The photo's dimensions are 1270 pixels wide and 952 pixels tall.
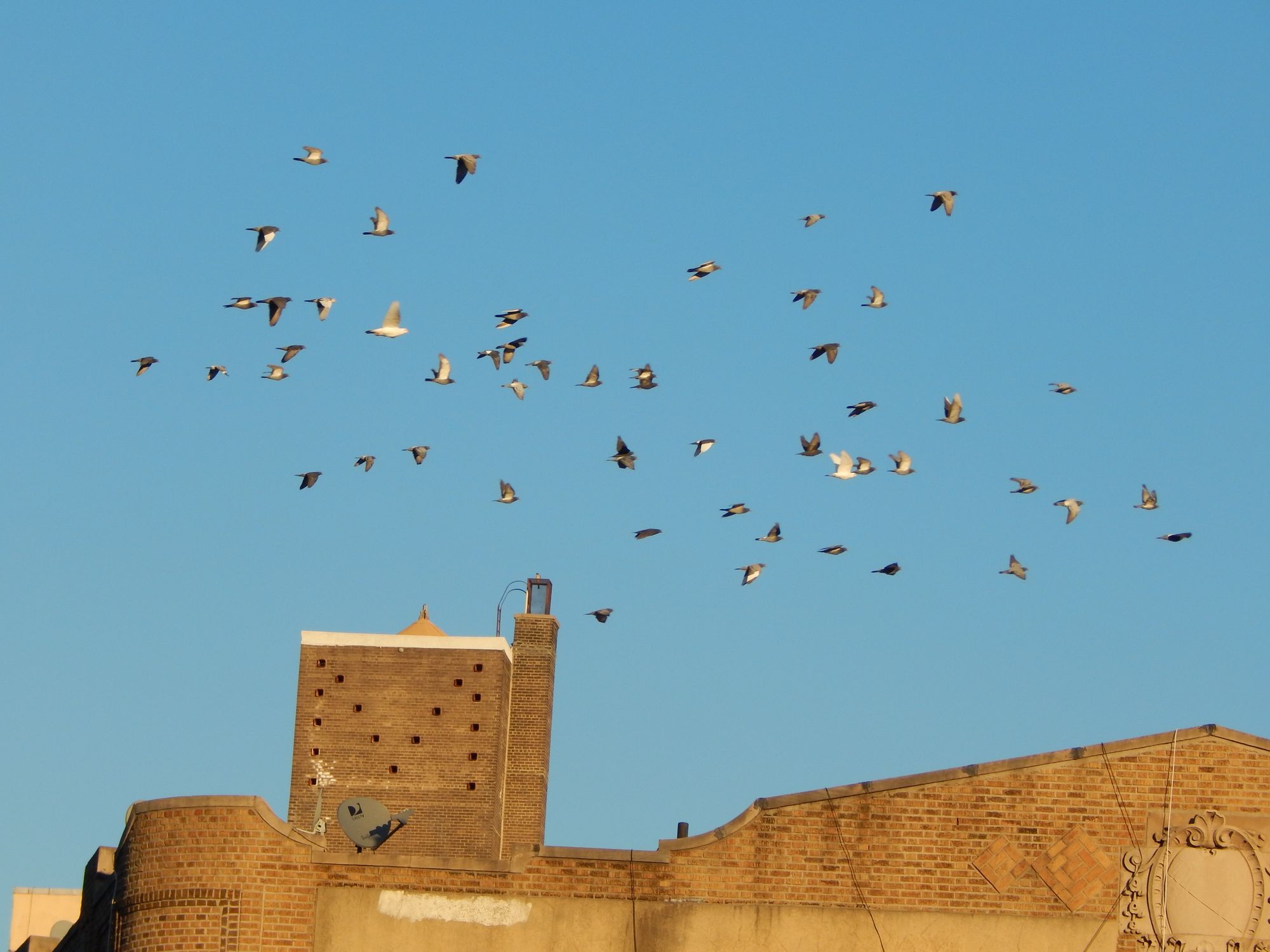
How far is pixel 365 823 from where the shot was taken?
3084 centimetres

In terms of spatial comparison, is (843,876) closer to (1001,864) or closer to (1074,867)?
(1001,864)

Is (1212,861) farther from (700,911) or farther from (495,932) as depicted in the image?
(495,932)

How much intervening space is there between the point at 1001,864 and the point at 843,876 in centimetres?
193

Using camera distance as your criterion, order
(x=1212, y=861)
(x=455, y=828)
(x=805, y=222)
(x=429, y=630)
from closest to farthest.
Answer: (x=1212, y=861) < (x=805, y=222) < (x=455, y=828) < (x=429, y=630)

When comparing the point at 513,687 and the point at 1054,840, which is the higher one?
the point at 513,687

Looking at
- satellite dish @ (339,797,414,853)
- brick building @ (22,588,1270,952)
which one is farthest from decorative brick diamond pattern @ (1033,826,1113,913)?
satellite dish @ (339,797,414,853)

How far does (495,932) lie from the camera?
93.5 feet

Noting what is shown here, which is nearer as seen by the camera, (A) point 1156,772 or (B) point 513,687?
(A) point 1156,772

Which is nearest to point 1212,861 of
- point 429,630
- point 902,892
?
point 902,892

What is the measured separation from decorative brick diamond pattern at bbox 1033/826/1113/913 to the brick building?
2 centimetres

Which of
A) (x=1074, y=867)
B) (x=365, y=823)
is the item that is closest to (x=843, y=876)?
(x=1074, y=867)

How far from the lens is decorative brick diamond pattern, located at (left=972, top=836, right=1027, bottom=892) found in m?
28.4

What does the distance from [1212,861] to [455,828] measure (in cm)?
3386

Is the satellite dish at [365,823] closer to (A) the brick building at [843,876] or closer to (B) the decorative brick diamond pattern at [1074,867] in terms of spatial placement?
(A) the brick building at [843,876]
